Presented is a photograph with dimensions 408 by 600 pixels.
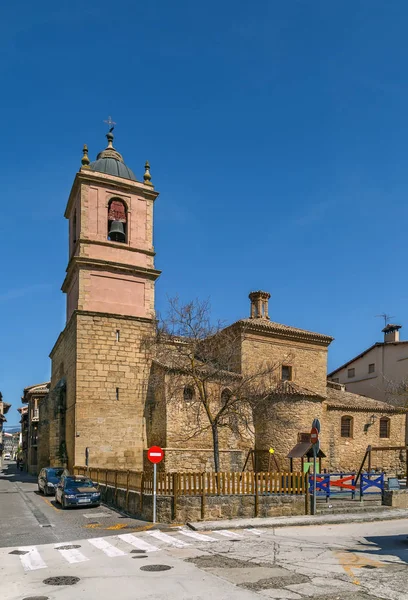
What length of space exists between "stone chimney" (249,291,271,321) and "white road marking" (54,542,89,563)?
28.9 meters

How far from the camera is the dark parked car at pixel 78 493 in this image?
1962cm

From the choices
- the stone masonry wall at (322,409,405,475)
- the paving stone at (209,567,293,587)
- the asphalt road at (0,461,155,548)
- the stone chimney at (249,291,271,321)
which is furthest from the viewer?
the stone chimney at (249,291,271,321)

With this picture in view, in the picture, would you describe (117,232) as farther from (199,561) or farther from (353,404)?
(199,561)

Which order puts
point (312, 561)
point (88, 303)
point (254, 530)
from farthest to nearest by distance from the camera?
point (88, 303) < point (254, 530) < point (312, 561)

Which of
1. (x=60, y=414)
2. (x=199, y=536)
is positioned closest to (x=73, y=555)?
(x=199, y=536)

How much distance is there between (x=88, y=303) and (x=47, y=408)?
9.66m

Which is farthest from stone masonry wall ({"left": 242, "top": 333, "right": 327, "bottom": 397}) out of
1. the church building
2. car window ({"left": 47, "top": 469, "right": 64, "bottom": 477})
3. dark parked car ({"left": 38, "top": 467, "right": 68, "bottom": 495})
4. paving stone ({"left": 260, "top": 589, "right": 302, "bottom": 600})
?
paving stone ({"left": 260, "top": 589, "right": 302, "bottom": 600})

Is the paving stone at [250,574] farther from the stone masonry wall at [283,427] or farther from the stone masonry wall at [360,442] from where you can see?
the stone masonry wall at [360,442]

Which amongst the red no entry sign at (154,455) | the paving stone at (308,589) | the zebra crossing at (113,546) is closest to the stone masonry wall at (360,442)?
the red no entry sign at (154,455)

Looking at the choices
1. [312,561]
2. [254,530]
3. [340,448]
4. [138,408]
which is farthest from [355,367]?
[312,561]

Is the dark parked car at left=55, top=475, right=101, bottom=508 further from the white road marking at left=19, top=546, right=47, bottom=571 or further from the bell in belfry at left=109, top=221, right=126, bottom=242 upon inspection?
the bell in belfry at left=109, top=221, right=126, bottom=242

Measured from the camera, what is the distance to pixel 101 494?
71.1 feet

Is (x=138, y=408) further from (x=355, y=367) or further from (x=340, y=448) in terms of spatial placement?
(x=355, y=367)

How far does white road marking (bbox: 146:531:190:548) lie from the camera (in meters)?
12.5
